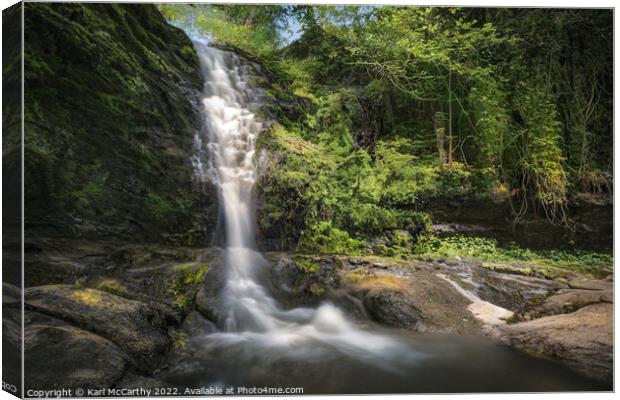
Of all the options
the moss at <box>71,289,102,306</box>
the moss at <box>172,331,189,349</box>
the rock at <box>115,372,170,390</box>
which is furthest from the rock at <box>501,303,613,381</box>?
the moss at <box>71,289,102,306</box>

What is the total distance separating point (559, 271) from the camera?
439cm

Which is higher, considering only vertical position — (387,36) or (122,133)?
(387,36)

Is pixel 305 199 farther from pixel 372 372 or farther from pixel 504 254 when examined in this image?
pixel 504 254

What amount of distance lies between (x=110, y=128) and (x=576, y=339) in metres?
4.95

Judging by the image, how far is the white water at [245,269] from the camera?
366cm

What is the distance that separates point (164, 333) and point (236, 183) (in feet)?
6.86

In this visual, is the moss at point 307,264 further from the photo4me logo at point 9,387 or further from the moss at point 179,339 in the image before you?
the photo4me logo at point 9,387

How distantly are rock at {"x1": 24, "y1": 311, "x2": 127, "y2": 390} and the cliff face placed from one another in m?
0.95

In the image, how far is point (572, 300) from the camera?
3906mm

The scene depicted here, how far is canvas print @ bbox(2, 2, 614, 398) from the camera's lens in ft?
11.0

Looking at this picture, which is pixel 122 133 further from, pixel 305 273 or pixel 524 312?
pixel 524 312

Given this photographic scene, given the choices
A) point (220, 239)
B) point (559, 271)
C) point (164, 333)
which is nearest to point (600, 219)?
point (559, 271)

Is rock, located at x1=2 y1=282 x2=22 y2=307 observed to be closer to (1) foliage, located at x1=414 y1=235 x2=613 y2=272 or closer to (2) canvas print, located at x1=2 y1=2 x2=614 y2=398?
(2) canvas print, located at x1=2 y1=2 x2=614 y2=398

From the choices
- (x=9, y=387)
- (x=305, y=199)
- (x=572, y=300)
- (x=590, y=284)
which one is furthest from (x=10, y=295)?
(x=590, y=284)
